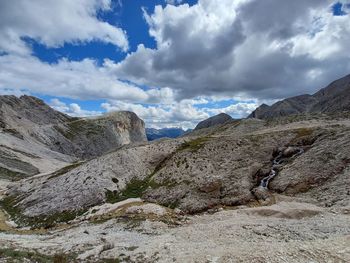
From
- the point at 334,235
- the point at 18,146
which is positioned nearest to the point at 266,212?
the point at 334,235

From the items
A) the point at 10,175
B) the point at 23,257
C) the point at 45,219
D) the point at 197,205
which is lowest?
the point at 197,205

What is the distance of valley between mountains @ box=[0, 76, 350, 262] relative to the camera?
1357 inches

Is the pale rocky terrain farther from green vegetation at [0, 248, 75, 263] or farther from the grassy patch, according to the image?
green vegetation at [0, 248, 75, 263]

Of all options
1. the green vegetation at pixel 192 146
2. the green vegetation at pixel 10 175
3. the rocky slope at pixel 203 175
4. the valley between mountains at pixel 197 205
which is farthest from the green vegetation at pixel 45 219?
the green vegetation at pixel 10 175

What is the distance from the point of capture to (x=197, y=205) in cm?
5819

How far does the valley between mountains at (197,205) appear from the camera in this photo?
113 ft

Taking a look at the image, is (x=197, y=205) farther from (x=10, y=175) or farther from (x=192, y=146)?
(x=10, y=175)

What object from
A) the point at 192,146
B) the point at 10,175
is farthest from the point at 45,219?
the point at 10,175

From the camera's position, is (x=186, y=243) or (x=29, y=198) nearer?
(x=186, y=243)

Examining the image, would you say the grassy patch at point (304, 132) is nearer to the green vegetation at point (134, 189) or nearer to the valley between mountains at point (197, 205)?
the valley between mountains at point (197, 205)

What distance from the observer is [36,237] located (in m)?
50.4

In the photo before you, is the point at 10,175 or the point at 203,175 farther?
the point at 10,175

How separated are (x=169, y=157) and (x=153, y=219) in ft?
102

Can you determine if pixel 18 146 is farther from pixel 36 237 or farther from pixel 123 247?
pixel 123 247
